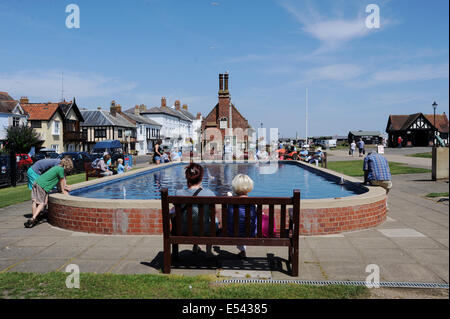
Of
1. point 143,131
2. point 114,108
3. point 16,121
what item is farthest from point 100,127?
point 16,121

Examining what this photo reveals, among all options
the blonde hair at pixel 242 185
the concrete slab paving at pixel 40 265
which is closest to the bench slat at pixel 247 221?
the blonde hair at pixel 242 185

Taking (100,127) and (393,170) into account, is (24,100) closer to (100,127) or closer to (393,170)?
(100,127)

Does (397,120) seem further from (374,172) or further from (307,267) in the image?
(307,267)

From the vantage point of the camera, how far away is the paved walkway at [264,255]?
4.51 m

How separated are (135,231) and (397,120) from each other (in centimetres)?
7824

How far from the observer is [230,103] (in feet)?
171

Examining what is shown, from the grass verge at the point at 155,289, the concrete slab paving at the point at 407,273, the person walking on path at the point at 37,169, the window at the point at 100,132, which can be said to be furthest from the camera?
the window at the point at 100,132

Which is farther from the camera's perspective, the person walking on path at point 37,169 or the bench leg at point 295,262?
the person walking on path at point 37,169

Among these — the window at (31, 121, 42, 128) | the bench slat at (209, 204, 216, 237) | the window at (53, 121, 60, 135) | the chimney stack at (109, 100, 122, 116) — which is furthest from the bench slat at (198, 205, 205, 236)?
the chimney stack at (109, 100, 122, 116)

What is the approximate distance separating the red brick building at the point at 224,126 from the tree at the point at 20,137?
21.6 m

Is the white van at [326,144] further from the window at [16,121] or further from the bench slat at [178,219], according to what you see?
the bench slat at [178,219]

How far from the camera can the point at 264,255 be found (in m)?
5.27

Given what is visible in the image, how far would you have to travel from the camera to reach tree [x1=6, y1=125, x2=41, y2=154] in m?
38.6

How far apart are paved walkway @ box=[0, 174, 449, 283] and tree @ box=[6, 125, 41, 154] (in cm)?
3626
